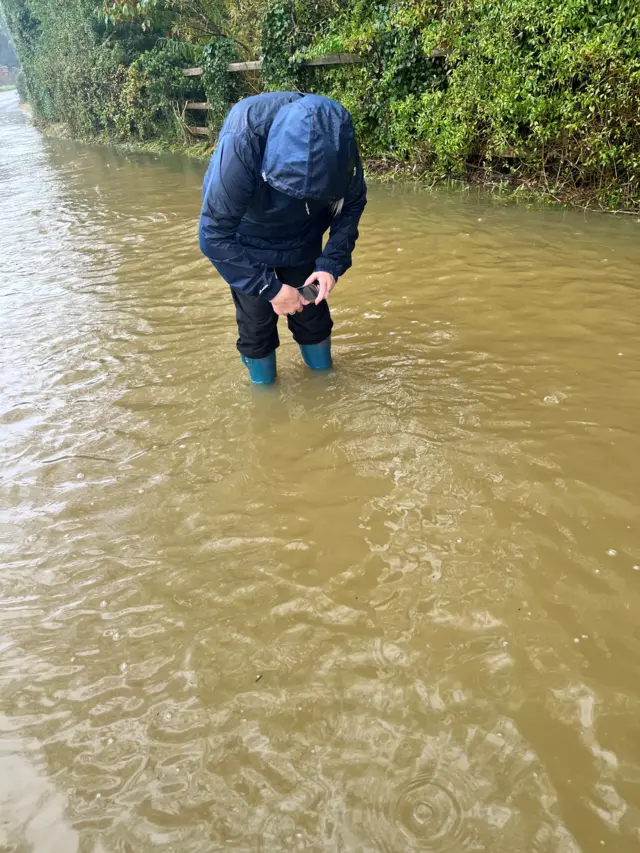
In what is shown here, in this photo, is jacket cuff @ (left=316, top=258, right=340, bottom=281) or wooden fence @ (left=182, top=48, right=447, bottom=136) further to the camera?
wooden fence @ (left=182, top=48, right=447, bottom=136)

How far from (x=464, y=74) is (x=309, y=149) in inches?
236

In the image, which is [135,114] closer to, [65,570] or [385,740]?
[65,570]

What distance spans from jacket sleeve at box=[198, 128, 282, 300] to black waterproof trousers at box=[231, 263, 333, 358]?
21cm

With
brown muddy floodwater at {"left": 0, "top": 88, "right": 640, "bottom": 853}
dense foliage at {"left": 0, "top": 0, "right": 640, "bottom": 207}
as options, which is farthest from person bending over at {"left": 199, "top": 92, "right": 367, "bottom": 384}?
dense foliage at {"left": 0, "top": 0, "right": 640, "bottom": 207}

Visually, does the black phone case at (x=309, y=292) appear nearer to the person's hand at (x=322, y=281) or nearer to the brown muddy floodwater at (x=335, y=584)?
the person's hand at (x=322, y=281)

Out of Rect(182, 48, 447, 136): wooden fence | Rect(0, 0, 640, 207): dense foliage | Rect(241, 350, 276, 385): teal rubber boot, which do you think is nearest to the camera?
Rect(241, 350, 276, 385): teal rubber boot

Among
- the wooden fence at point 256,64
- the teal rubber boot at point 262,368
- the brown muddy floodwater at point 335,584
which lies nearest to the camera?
the brown muddy floodwater at point 335,584

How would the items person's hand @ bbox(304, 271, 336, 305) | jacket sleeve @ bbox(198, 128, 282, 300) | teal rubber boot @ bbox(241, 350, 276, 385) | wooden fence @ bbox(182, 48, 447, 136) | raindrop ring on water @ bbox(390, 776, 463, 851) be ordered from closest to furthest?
raindrop ring on water @ bbox(390, 776, 463, 851) → jacket sleeve @ bbox(198, 128, 282, 300) → person's hand @ bbox(304, 271, 336, 305) → teal rubber boot @ bbox(241, 350, 276, 385) → wooden fence @ bbox(182, 48, 447, 136)

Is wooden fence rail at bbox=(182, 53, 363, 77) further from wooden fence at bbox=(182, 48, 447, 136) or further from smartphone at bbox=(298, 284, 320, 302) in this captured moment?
smartphone at bbox=(298, 284, 320, 302)

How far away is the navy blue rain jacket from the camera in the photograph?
2.31m

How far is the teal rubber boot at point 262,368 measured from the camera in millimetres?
3514

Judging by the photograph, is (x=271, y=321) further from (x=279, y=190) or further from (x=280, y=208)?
(x=279, y=190)

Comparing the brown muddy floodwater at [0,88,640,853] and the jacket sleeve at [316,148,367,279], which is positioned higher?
the jacket sleeve at [316,148,367,279]

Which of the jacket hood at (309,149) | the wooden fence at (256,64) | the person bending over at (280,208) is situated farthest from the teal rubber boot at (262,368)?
the wooden fence at (256,64)
